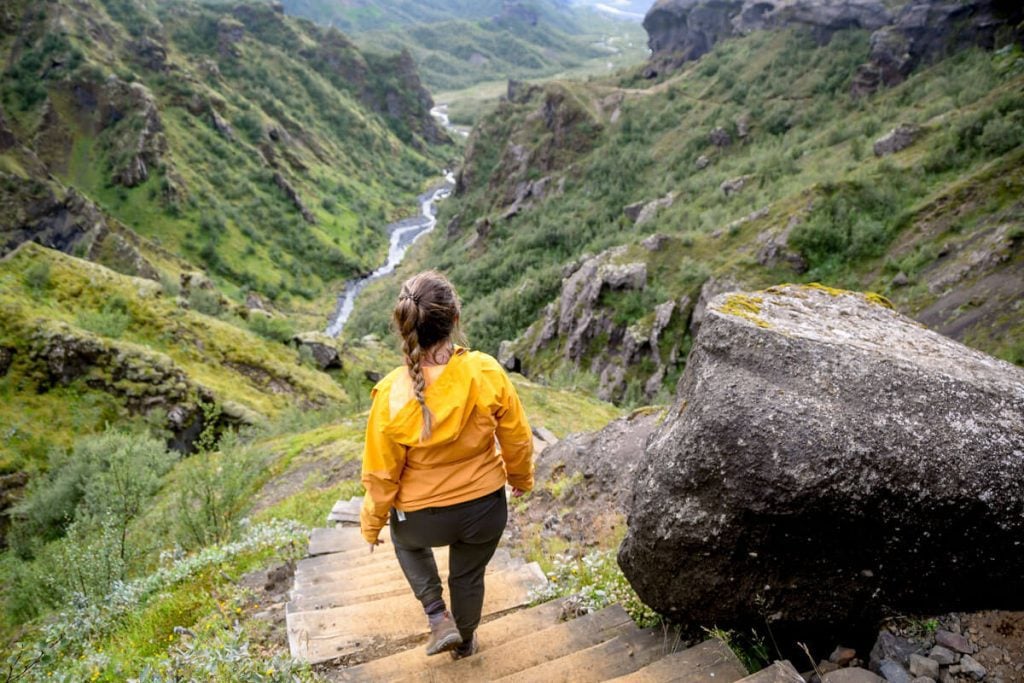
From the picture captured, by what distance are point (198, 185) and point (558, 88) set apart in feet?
213

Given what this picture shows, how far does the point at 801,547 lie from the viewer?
3705mm

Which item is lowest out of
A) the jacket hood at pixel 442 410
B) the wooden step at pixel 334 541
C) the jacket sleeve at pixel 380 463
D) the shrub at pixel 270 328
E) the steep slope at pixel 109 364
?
the shrub at pixel 270 328

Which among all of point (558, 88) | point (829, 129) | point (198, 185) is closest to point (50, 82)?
point (198, 185)

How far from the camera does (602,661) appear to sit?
4.04 meters

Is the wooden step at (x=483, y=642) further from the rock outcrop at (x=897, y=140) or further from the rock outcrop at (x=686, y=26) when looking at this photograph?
the rock outcrop at (x=686, y=26)

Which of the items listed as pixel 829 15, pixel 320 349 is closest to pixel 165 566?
pixel 320 349

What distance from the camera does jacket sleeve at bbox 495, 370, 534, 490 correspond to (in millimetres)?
4074

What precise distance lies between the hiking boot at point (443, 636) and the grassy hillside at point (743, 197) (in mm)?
21005

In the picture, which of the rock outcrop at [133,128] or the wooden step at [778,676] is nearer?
the wooden step at [778,676]

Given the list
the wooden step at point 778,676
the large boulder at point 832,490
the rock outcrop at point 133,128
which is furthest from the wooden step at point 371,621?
the rock outcrop at point 133,128

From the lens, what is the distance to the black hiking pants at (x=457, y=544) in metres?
4.09

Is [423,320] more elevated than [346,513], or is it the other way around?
[423,320]

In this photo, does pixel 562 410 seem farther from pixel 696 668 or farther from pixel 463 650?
pixel 696 668

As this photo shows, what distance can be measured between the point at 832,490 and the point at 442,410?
242 centimetres
